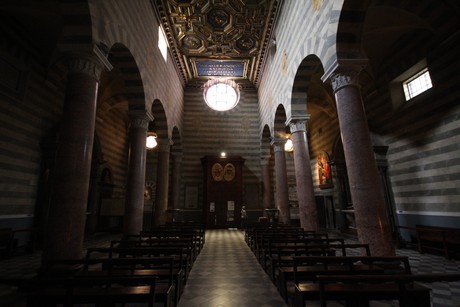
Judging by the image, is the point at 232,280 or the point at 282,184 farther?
the point at 282,184

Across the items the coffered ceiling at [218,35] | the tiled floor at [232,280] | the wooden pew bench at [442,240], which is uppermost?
the coffered ceiling at [218,35]

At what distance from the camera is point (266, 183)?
634 inches

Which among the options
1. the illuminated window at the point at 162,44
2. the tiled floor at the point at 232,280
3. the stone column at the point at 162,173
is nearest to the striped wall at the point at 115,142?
the stone column at the point at 162,173

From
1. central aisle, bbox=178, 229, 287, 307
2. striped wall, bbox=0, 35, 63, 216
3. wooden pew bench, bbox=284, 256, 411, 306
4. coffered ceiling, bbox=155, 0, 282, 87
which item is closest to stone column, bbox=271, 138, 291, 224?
central aisle, bbox=178, 229, 287, 307

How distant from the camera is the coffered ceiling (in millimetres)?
11852

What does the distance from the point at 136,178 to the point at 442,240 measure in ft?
31.2

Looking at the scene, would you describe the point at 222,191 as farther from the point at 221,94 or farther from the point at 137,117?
the point at 137,117

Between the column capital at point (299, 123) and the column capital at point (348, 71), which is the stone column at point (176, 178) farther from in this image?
the column capital at point (348, 71)

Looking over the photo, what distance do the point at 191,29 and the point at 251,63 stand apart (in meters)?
4.81

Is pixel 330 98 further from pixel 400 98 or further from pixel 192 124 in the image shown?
pixel 192 124

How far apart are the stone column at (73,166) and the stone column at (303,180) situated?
684 cm

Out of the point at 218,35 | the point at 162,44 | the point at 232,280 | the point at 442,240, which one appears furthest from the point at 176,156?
the point at 442,240

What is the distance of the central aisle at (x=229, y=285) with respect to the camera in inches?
145

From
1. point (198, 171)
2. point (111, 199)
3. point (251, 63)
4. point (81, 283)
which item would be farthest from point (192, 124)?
point (81, 283)
